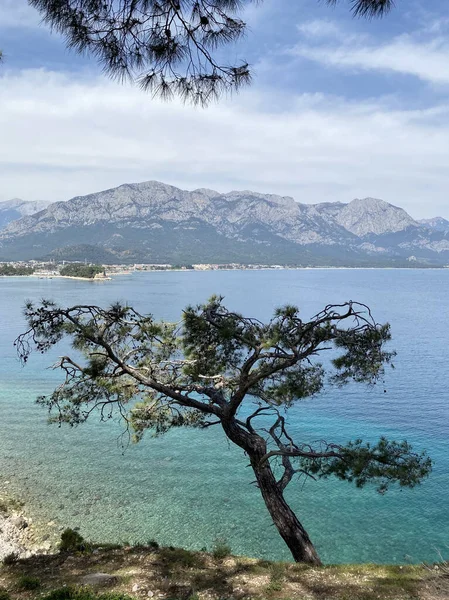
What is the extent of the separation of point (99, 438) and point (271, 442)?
10116 millimetres

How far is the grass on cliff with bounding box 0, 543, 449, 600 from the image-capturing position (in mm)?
7754

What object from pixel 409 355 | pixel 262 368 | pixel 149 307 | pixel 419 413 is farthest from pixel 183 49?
pixel 149 307

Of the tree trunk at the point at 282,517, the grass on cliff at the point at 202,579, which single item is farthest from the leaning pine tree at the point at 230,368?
the grass on cliff at the point at 202,579

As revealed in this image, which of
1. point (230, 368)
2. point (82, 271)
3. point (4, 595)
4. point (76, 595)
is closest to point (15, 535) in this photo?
point (4, 595)

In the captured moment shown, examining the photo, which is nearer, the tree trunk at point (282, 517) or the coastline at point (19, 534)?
the tree trunk at point (282, 517)

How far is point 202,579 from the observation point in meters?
8.84

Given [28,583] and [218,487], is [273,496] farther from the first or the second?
[218,487]

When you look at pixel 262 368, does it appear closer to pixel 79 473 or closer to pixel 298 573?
pixel 298 573

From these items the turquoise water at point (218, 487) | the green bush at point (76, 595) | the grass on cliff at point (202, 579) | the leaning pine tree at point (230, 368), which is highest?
the leaning pine tree at point (230, 368)

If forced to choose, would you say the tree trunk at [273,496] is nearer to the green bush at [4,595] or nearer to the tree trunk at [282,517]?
the tree trunk at [282,517]

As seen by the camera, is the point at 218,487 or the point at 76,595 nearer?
the point at 76,595

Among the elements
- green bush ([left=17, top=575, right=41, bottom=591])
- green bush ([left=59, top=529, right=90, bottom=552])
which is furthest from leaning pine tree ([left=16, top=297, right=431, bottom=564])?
green bush ([left=59, top=529, right=90, bottom=552])

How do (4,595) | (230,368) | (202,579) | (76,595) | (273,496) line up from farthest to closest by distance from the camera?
(230,368)
(273,496)
(202,579)
(4,595)
(76,595)

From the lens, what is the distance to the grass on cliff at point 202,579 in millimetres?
7754
